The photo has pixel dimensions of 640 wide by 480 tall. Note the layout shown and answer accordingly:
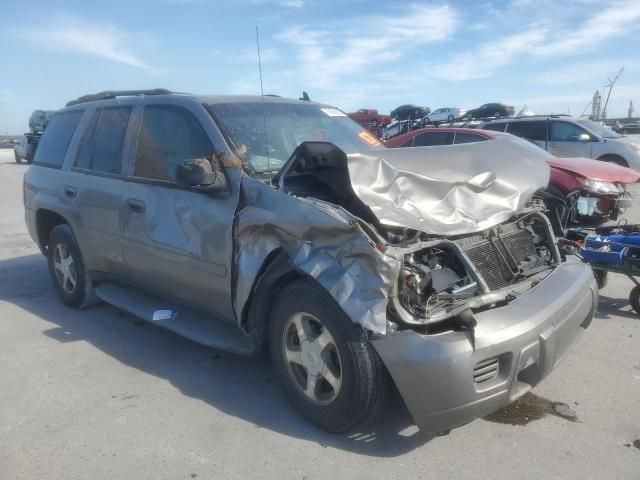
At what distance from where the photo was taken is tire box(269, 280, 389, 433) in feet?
8.92

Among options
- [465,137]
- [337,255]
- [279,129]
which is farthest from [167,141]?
[465,137]

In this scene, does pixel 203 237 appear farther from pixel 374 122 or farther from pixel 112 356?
pixel 374 122

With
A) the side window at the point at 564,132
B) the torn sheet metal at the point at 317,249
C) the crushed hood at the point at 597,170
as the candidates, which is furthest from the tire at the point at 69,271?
the side window at the point at 564,132

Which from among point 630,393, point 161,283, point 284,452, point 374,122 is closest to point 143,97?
point 161,283

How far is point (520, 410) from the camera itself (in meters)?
3.22

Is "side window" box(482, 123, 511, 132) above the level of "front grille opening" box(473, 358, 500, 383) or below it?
above

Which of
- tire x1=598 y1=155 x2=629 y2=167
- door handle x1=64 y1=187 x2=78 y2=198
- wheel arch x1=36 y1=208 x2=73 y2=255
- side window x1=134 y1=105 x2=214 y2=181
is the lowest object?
tire x1=598 y1=155 x2=629 y2=167

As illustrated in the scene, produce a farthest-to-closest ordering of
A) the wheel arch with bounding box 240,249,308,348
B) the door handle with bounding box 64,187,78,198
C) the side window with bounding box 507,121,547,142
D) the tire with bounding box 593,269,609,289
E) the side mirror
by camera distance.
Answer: the side window with bounding box 507,121,547,142, the tire with bounding box 593,269,609,289, the door handle with bounding box 64,187,78,198, the side mirror, the wheel arch with bounding box 240,249,308,348

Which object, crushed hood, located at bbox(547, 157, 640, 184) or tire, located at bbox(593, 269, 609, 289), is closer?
tire, located at bbox(593, 269, 609, 289)

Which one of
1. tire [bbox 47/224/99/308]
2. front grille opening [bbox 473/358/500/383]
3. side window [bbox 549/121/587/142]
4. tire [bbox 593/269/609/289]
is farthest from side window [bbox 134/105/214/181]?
side window [bbox 549/121/587/142]

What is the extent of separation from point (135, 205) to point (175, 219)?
549mm

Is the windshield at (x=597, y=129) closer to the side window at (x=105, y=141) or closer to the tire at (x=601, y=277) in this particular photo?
the tire at (x=601, y=277)

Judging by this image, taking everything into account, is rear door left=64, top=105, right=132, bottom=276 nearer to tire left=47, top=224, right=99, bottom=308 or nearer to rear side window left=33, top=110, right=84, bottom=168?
tire left=47, top=224, right=99, bottom=308

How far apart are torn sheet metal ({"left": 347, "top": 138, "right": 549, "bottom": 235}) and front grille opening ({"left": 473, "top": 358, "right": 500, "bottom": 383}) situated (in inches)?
28.4
